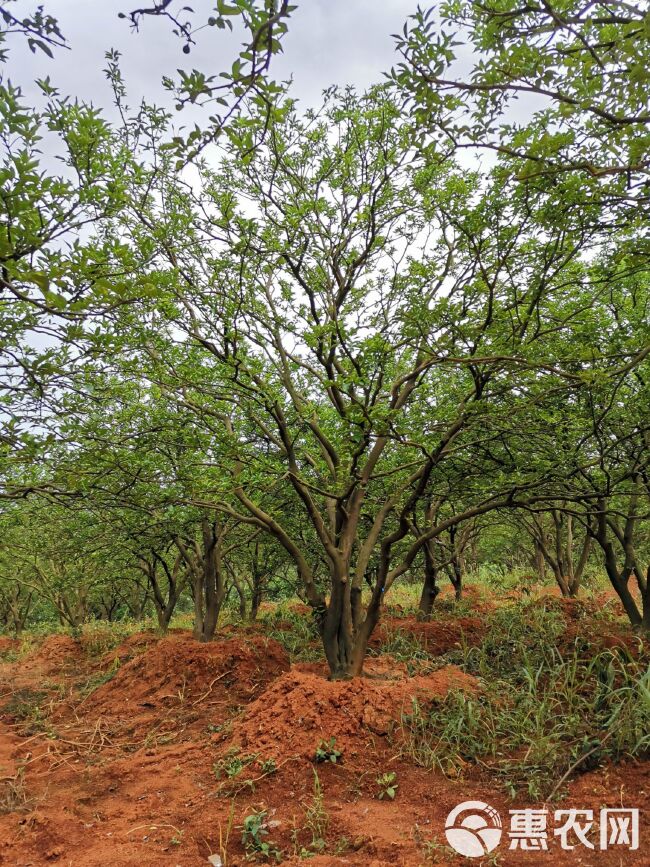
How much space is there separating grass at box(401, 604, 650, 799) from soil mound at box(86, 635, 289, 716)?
2.90m

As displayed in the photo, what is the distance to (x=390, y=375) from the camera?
7.03 m

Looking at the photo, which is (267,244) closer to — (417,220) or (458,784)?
(417,220)

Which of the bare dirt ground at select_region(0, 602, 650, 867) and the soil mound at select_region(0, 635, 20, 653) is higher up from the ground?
the bare dirt ground at select_region(0, 602, 650, 867)

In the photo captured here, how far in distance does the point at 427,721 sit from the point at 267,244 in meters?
5.17

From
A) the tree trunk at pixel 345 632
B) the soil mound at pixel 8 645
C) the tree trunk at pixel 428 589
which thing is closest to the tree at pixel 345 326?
the tree trunk at pixel 345 632

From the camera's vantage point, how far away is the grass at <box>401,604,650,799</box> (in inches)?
158

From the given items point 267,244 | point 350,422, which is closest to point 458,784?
point 350,422

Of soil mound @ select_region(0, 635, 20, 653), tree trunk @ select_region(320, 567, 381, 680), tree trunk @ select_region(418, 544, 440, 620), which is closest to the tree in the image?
tree trunk @ select_region(320, 567, 381, 680)

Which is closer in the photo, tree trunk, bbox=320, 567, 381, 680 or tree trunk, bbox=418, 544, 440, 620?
tree trunk, bbox=320, 567, 381, 680

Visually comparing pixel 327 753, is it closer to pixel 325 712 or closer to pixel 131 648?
pixel 325 712

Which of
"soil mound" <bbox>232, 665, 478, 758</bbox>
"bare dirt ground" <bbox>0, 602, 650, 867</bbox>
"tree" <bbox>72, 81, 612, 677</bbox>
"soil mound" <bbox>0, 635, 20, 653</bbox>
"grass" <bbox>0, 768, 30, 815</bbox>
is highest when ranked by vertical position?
"tree" <bbox>72, 81, 612, 677</bbox>

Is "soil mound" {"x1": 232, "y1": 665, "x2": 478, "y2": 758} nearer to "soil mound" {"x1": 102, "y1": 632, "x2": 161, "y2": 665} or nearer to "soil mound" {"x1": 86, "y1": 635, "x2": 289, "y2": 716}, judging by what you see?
"soil mound" {"x1": 86, "y1": 635, "x2": 289, "y2": 716}

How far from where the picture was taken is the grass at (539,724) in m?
4.02

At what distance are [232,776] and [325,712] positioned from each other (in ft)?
3.30
